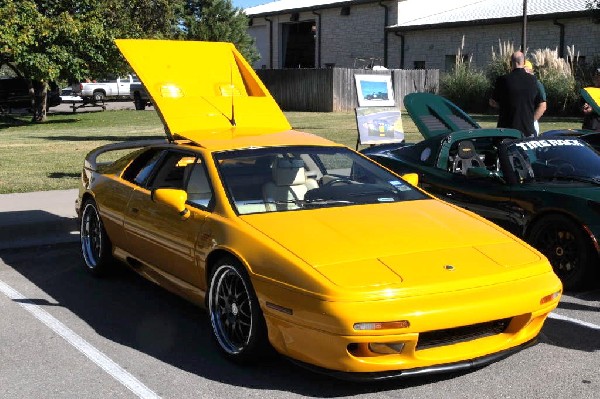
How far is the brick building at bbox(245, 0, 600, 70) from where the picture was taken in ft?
115

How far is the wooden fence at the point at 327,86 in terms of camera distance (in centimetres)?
3425

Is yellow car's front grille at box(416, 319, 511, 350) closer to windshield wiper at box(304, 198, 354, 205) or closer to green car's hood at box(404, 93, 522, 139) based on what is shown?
windshield wiper at box(304, 198, 354, 205)

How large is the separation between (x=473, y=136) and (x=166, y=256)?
11.8 ft

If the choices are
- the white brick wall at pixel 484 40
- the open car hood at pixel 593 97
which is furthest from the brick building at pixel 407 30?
the open car hood at pixel 593 97

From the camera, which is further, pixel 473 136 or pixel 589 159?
pixel 473 136

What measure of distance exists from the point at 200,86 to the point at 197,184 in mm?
2659

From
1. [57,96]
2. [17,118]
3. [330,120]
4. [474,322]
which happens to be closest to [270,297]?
[474,322]

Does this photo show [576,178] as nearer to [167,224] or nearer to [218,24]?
[167,224]

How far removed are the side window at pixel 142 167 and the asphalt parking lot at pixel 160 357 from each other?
91 cm

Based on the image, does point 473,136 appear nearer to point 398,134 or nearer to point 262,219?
point 262,219

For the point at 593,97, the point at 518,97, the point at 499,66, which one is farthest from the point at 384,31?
the point at 518,97

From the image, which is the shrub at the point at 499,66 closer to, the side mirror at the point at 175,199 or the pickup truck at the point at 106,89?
the pickup truck at the point at 106,89

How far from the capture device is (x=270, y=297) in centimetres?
412

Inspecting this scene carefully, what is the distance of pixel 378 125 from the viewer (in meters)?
13.1
